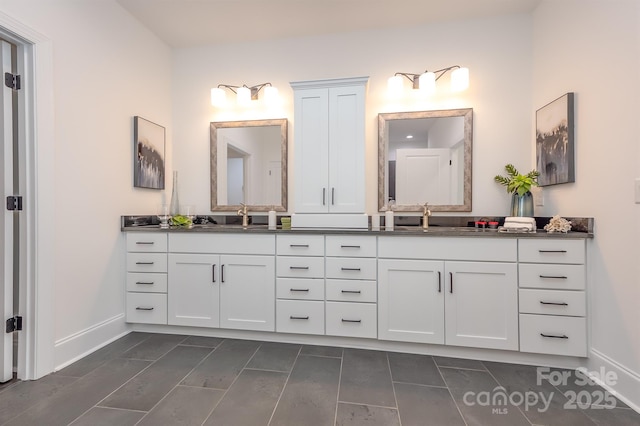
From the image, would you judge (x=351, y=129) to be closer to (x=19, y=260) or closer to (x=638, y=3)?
(x=638, y=3)

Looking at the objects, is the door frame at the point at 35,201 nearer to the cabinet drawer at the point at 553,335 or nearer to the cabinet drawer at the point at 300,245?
the cabinet drawer at the point at 300,245

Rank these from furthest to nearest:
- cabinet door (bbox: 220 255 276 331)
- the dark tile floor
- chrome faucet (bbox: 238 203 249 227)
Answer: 1. chrome faucet (bbox: 238 203 249 227)
2. cabinet door (bbox: 220 255 276 331)
3. the dark tile floor

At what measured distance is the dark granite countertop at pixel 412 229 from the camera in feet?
5.94

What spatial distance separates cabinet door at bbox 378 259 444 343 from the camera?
195cm

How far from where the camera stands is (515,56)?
240 cm

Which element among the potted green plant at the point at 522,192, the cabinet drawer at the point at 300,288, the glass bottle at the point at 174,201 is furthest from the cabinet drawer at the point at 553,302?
the glass bottle at the point at 174,201

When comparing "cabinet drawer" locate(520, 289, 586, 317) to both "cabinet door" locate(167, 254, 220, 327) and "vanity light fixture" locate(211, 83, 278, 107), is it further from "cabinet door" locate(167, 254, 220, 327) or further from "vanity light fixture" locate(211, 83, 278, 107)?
"vanity light fixture" locate(211, 83, 278, 107)

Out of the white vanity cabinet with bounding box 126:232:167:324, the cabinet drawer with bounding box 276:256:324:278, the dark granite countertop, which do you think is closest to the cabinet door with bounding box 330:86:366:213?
the dark granite countertop

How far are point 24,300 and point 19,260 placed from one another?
0.79 feet

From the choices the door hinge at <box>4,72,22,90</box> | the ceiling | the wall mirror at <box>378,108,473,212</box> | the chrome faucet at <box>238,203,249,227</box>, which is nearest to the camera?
the door hinge at <box>4,72,22,90</box>

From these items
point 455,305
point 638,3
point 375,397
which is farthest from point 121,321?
point 638,3

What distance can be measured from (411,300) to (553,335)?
2.88 ft

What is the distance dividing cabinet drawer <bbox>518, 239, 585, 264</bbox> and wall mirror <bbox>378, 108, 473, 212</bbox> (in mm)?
672

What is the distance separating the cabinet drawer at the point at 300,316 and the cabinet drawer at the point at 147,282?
978 millimetres
